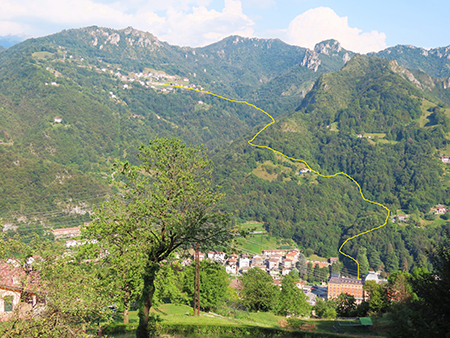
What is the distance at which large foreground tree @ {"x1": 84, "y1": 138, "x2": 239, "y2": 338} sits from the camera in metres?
15.7

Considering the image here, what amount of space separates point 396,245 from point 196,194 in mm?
189322

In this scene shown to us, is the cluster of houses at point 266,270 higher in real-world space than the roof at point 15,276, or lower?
lower

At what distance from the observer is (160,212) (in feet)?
52.4

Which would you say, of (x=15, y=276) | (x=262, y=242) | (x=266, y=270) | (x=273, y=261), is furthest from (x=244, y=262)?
(x=15, y=276)

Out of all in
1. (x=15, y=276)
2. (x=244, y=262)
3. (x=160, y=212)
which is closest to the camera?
(x=15, y=276)


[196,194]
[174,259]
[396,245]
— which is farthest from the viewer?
[396,245]

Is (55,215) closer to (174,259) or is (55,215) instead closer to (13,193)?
(13,193)

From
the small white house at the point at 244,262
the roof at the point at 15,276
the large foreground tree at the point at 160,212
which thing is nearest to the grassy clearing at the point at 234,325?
the large foreground tree at the point at 160,212

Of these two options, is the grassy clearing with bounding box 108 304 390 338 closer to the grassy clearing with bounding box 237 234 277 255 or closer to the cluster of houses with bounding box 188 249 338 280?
the cluster of houses with bounding box 188 249 338 280

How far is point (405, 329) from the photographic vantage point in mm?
17078

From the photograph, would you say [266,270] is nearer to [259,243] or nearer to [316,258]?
[259,243]

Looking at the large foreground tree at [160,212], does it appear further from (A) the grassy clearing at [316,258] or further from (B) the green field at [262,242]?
(A) the grassy clearing at [316,258]

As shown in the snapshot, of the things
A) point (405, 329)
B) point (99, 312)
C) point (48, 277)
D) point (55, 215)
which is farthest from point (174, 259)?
point (55, 215)

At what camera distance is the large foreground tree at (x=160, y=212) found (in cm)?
1568
